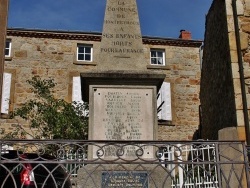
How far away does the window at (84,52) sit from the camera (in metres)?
17.2

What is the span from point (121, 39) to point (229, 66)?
4246 mm

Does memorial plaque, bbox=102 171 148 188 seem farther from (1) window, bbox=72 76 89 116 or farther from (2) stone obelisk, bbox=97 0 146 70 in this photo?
(1) window, bbox=72 76 89 116

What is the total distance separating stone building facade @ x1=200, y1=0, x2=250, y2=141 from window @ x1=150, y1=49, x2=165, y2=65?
5110mm

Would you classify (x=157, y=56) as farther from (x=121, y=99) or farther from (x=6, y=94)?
(x=121, y=99)

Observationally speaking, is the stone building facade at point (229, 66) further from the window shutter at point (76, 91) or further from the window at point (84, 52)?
the window at point (84, 52)

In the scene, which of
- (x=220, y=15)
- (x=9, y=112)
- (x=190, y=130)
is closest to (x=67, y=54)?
(x=9, y=112)

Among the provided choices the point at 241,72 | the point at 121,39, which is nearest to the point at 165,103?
the point at 241,72

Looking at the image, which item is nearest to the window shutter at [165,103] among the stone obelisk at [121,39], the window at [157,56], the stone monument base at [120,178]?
the window at [157,56]

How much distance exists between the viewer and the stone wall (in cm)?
951

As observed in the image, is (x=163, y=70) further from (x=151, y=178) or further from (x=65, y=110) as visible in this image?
(x=151, y=178)

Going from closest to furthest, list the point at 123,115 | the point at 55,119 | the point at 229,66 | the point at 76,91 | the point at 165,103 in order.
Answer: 1. the point at 123,115
2. the point at 229,66
3. the point at 55,119
4. the point at 76,91
5. the point at 165,103

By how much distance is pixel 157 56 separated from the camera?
58.3 ft

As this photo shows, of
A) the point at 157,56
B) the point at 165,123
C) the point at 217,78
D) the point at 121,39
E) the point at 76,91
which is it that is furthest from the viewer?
the point at 157,56

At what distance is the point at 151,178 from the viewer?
15.8ft
